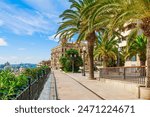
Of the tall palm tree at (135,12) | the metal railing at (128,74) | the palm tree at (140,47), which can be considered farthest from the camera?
the palm tree at (140,47)

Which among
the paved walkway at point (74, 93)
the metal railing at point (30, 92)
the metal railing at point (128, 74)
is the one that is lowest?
the paved walkway at point (74, 93)

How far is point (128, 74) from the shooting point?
75.7 feet

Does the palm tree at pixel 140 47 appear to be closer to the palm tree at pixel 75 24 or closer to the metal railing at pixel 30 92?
the palm tree at pixel 75 24

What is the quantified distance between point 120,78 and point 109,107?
15.7 meters

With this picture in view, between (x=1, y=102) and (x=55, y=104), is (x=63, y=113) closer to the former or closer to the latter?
(x=55, y=104)

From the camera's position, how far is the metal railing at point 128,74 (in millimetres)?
20028

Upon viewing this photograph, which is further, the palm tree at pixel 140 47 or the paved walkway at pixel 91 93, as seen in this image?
the palm tree at pixel 140 47

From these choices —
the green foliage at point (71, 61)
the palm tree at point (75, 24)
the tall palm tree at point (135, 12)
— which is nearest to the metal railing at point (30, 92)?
the tall palm tree at point (135, 12)

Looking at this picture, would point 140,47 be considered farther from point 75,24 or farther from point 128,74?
point 128,74

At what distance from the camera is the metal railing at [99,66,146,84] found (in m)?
20.0

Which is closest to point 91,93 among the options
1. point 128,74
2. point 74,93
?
point 74,93

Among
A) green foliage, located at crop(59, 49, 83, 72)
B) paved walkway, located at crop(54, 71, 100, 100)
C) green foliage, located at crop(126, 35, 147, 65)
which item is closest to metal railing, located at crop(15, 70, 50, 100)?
paved walkway, located at crop(54, 71, 100, 100)

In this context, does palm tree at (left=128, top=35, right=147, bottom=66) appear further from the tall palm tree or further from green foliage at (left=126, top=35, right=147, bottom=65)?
the tall palm tree

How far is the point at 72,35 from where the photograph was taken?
1378 inches
